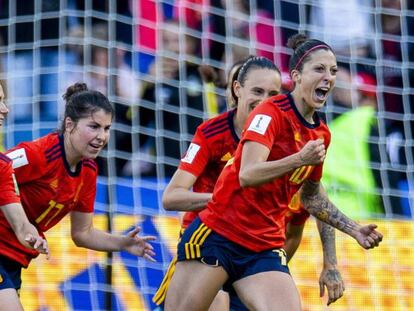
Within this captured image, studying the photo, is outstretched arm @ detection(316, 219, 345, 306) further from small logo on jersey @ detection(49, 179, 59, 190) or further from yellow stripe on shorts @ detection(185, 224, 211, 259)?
small logo on jersey @ detection(49, 179, 59, 190)

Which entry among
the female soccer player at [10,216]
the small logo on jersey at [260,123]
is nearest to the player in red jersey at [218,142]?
the small logo on jersey at [260,123]

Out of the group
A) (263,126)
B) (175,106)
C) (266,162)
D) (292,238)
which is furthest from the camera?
(175,106)

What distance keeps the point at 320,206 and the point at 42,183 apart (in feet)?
4.49

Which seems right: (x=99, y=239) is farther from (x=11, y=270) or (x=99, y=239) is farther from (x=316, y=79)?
(x=316, y=79)

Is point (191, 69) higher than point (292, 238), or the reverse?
point (191, 69)

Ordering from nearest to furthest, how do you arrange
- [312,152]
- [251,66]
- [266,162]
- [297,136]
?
[312,152]
[266,162]
[297,136]
[251,66]

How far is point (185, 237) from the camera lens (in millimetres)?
5285

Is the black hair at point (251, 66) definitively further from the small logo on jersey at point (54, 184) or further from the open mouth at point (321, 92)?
the small logo on jersey at point (54, 184)

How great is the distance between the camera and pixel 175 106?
813cm

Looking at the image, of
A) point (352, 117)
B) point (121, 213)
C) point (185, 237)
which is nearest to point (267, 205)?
point (185, 237)

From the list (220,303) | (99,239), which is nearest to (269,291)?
(220,303)

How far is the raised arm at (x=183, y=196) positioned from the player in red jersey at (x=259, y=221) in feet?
1.02

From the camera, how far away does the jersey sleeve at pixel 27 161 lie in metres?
5.50

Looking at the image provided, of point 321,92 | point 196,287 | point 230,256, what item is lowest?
point 196,287
